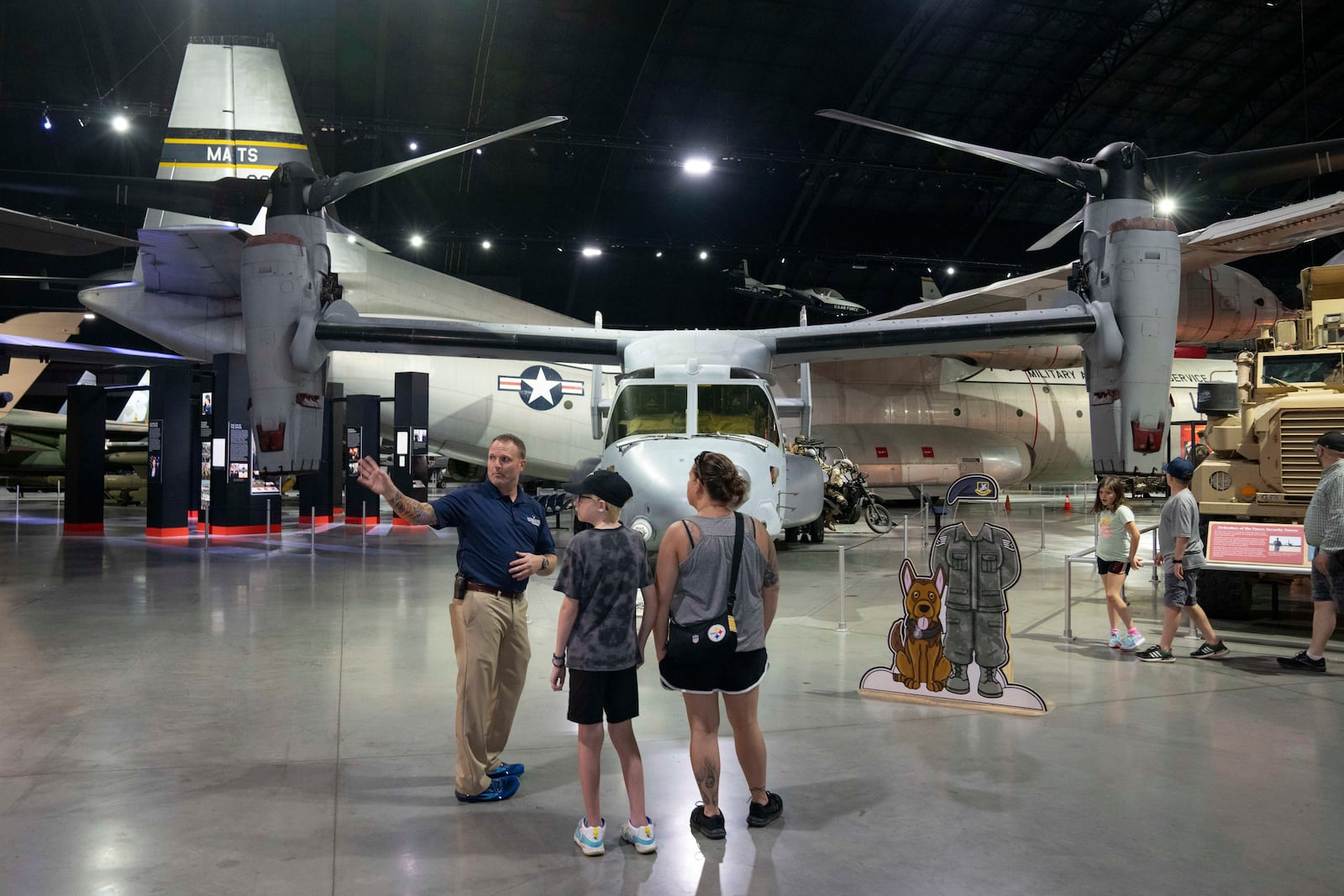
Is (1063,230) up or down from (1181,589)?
up

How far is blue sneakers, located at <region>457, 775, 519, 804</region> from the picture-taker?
394cm

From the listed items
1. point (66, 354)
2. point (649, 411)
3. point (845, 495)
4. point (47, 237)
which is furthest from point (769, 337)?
point (66, 354)

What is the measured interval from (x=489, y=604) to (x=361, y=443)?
15.2 m

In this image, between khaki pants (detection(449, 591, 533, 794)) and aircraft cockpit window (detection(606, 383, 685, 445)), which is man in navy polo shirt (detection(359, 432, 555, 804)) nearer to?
khaki pants (detection(449, 591, 533, 794))

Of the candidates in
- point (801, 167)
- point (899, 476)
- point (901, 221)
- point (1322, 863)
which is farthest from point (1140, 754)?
point (901, 221)

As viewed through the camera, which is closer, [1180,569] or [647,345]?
[1180,569]

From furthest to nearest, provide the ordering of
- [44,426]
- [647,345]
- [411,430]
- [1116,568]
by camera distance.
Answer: [44,426] → [411,430] → [647,345] → [1116,568]

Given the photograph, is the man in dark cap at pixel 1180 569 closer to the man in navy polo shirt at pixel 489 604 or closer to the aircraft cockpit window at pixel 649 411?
the aircraft cockpit window at pixel 649 411

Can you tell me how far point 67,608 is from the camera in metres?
8.77

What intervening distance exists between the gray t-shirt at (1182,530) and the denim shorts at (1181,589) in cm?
6

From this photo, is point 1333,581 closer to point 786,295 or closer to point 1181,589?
point 1181,589

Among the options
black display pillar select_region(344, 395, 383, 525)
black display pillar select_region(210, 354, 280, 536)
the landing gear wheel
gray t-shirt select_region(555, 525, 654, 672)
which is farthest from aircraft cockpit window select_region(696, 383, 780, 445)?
black display pillar select_region(344, 395, 383, 525)

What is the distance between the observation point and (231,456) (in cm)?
1556

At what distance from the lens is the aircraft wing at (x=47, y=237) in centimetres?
1105
